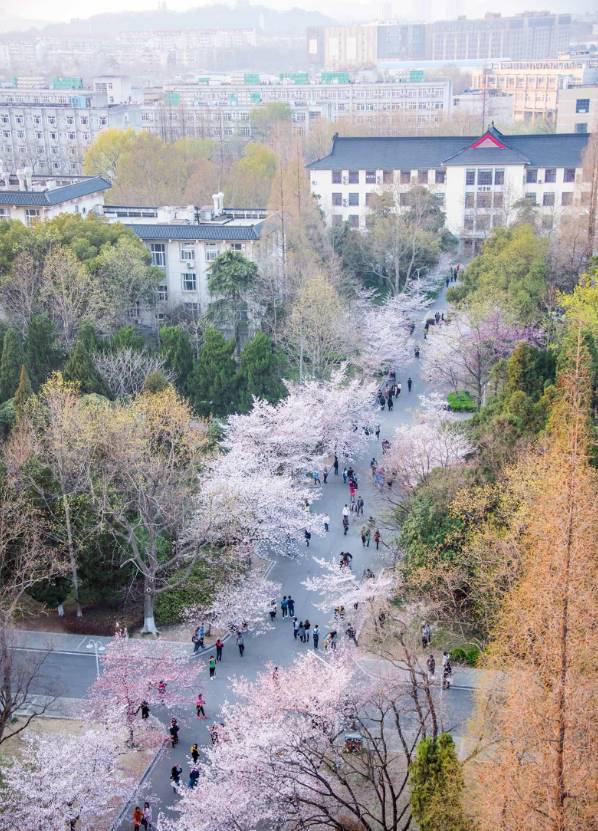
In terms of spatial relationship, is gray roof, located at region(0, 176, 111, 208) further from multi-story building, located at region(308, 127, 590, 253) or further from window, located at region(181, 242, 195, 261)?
multi-story building, located at region(308, 127, 590, 253)

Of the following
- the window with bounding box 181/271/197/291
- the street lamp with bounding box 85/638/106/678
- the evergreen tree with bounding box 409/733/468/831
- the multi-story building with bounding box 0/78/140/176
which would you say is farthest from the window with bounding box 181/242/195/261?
the multi-story building with bounding box 0/78/140/176

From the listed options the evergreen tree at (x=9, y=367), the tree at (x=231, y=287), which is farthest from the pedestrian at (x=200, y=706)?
the tree at (x=231, y=287)

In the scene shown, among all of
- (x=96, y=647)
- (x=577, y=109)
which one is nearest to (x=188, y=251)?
(x=96, y=647)

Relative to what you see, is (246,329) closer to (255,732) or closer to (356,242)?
(356,242)

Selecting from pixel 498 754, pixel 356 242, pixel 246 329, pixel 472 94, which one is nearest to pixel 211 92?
pixel 472 94

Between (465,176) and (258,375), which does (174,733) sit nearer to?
(258,375)
